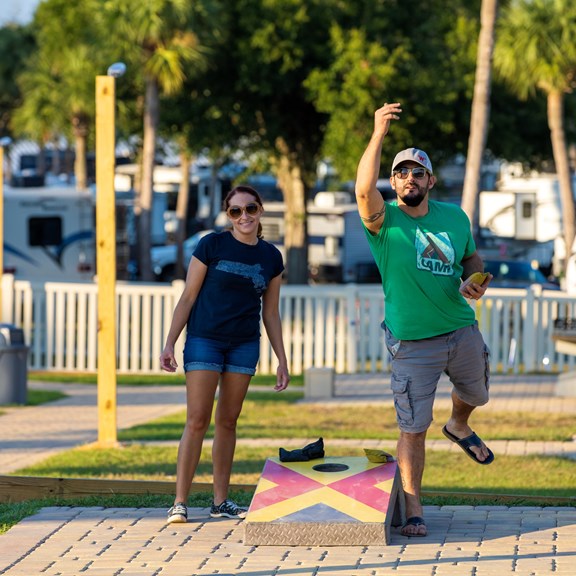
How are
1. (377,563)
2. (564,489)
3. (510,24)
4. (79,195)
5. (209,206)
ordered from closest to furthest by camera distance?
(377,563)
(564,489)
(510,24)
(79,195)
(209,206)

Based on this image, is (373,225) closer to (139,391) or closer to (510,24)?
(139,391)

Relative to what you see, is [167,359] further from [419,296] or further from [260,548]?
[419,296]

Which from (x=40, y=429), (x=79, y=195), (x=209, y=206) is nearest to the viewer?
(x=40, y=429)

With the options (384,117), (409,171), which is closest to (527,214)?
(409,171)

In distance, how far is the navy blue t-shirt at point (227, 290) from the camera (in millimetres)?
7047

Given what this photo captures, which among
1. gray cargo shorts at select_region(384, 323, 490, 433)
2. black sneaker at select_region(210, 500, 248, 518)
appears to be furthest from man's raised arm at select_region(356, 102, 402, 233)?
black sneaker at select_region(210, 500, 248, 518)

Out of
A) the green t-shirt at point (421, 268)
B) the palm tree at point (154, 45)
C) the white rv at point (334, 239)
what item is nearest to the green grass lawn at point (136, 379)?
the green t-shirt at point (421, 268)

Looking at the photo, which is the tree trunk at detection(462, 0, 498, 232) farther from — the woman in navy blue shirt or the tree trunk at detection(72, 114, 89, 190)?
the tree trunk at detection(72, 114, 89, 190)

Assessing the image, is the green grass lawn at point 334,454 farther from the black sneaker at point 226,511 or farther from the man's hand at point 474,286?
the man's hand at point 474,286

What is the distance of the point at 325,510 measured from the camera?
21.6 ft

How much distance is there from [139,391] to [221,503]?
31.6 ft

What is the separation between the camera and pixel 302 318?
62.8 feet

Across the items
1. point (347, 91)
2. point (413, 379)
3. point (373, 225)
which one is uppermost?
point (347, 91)

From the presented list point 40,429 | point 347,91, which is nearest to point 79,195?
point 347,91
